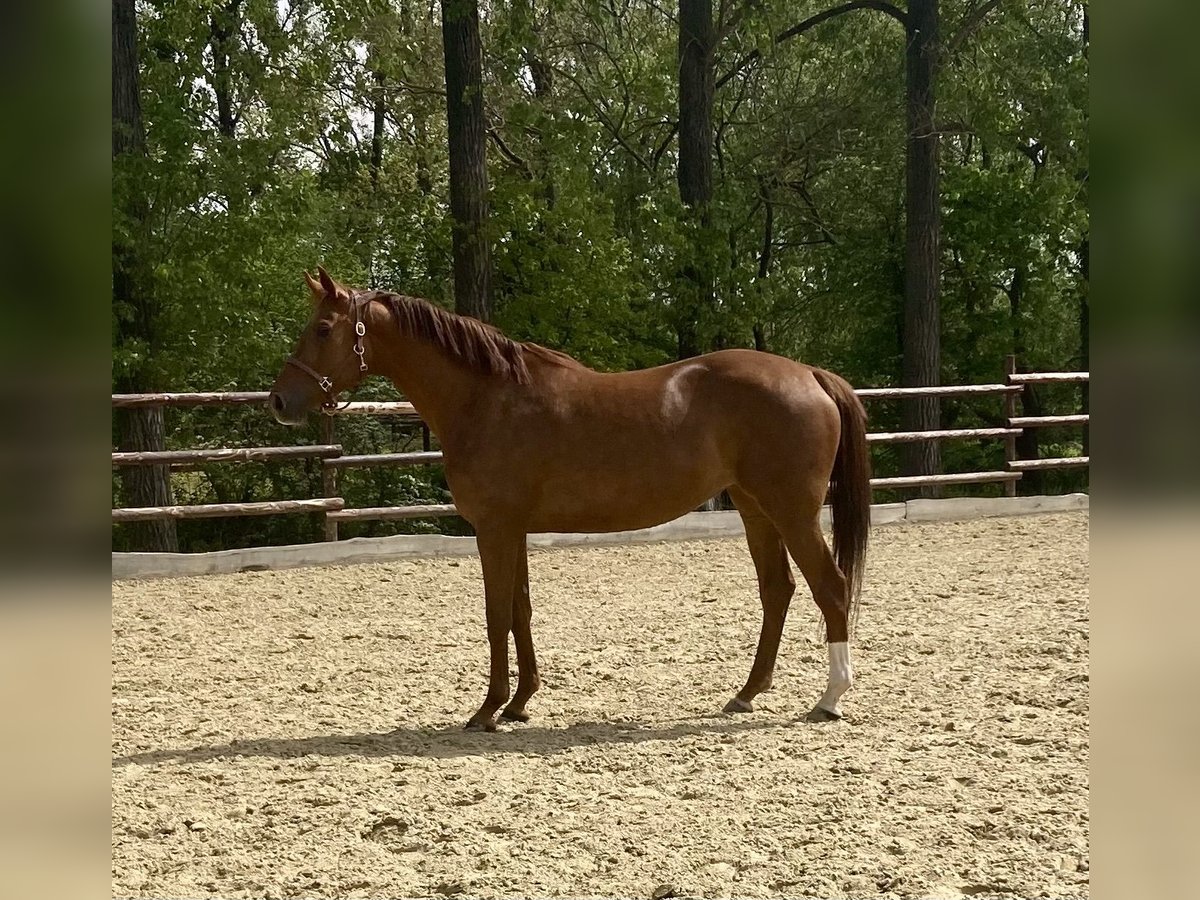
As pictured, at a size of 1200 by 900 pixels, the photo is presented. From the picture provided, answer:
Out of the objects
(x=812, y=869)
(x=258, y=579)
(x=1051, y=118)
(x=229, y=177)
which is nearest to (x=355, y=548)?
(x=258, y=579)

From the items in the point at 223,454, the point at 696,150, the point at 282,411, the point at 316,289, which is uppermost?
the point at 696,150

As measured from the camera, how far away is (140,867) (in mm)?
3057

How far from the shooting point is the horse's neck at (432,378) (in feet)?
15.3

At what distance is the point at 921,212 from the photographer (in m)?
13.5

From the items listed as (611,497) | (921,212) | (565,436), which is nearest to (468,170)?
(921,212)

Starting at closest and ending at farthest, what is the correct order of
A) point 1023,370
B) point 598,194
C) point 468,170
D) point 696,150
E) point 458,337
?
point 458,337 → point 468,170 → point 696,150 → point 598,194 → point 1023,370

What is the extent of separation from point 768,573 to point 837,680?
1.99 ft

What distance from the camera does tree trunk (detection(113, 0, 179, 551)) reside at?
394 inches

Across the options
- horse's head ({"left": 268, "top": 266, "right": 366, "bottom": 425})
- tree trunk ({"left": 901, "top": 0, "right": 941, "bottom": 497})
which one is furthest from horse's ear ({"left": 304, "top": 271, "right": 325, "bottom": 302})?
tree trunk ({"left": 901, "top": 0, "right": 941, "bottom": 497})

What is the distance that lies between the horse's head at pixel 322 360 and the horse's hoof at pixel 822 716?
2.22 meters

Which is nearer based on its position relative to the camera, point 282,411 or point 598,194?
point 282,411

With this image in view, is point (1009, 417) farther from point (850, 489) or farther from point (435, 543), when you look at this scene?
point (850, 489)

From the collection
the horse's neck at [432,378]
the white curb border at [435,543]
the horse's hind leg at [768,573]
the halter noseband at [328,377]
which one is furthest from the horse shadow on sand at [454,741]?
the white curb border at [435,543]

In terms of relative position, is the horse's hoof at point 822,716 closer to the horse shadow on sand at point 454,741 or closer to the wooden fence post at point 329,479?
the horse shadow on sand at point 454,741
